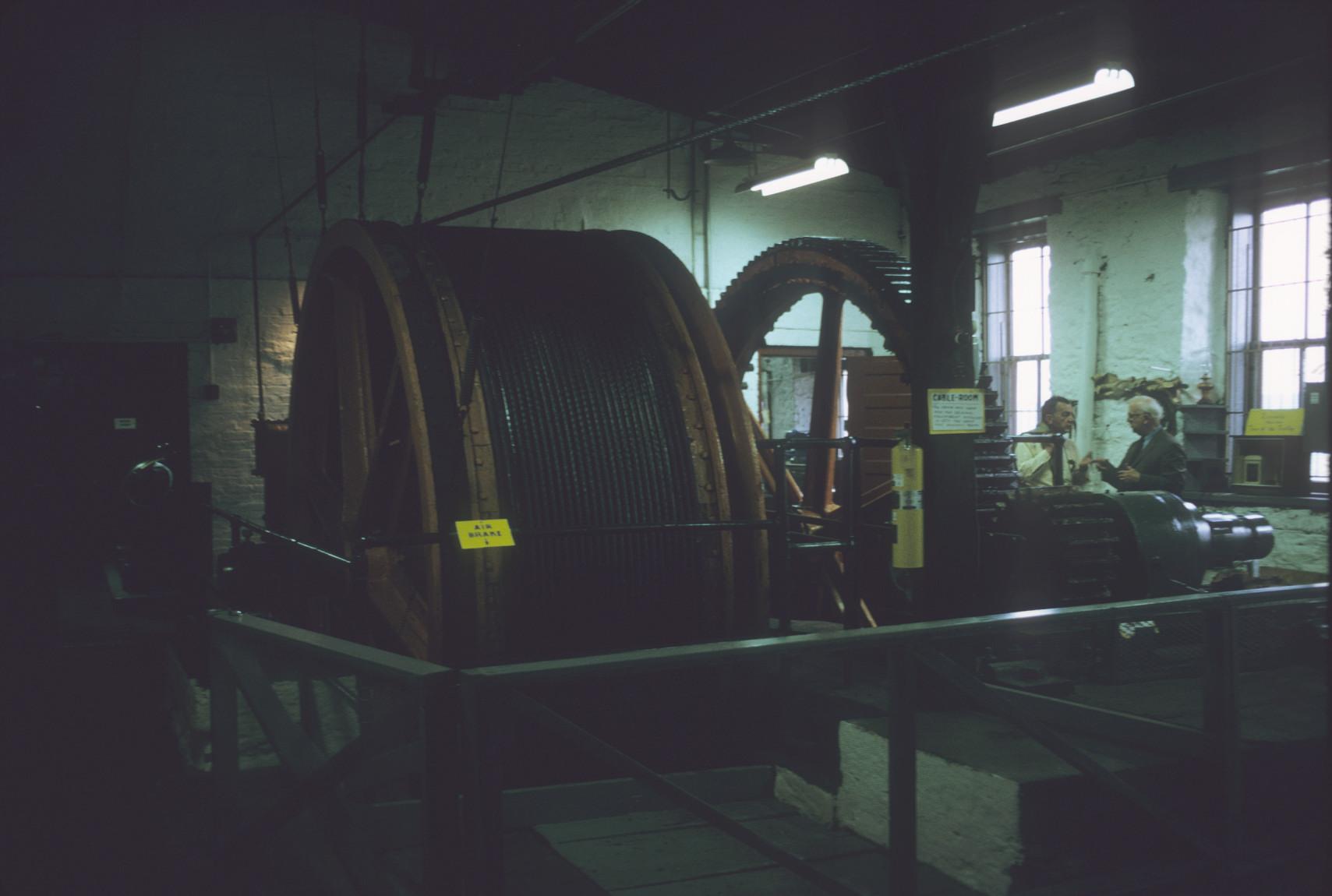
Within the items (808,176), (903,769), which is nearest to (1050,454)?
(808,176)

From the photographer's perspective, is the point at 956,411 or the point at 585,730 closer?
the point at 585,730

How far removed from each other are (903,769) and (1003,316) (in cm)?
1068

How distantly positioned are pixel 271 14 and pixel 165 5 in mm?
936

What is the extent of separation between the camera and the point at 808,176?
428 inches

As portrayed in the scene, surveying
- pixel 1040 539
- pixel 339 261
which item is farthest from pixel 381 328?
pixel 1040 539

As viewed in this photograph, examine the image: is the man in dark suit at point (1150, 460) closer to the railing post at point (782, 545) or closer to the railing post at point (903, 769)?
the railing post at point (782, 545)

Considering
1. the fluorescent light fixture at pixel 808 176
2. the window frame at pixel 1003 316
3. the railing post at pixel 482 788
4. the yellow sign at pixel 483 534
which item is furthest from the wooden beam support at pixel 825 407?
the window frame at pixel 1003 316

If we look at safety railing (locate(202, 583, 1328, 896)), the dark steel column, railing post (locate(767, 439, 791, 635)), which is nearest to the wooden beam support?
railing post (locate(767, 439, 791, 635))

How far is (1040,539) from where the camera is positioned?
17.2ft

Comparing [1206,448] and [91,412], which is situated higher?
[91,412]

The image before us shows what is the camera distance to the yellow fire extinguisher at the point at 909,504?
485 centimetres

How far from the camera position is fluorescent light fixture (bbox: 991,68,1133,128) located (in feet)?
24.1

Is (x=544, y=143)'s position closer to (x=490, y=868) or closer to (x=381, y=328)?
(x=381, y=328)

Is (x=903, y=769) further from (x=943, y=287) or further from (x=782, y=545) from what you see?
(x=943, y=287)
